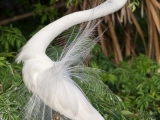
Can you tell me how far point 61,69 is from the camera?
8.56ft

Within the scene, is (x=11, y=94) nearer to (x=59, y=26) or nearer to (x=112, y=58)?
(x=59, y=26)

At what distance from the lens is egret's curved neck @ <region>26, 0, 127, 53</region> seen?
268 centimetres

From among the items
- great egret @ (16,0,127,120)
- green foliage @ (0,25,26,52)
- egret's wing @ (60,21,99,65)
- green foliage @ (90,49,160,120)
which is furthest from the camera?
green foliage @ (0,25,26,52)

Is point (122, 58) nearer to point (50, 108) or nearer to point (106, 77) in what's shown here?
point (106, 77)

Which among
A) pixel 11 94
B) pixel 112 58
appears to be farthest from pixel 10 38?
pixel 11 94

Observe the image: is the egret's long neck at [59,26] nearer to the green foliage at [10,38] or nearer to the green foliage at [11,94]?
the green foliage at [11,94]

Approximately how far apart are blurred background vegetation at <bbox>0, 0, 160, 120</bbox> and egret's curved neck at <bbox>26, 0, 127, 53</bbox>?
5.5 inches

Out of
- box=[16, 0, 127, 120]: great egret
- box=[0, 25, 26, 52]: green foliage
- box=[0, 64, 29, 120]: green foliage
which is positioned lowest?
box=[0, 25, 26, 52]: green foliage

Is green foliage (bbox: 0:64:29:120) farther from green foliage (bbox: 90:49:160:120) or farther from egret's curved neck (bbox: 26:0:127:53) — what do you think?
green foliage (bbox: 90:49:160:120)

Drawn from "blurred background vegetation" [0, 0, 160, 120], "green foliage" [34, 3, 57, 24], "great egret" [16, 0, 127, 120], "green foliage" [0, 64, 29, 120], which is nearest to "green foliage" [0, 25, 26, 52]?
"blurred background vegetation" [0, 0, 160, 120]

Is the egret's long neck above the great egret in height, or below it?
above

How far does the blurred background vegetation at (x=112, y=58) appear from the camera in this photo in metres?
2.92

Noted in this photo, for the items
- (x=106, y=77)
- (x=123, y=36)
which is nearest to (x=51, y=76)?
(x=106, y=77)

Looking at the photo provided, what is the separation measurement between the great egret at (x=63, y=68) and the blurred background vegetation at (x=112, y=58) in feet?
0.49
